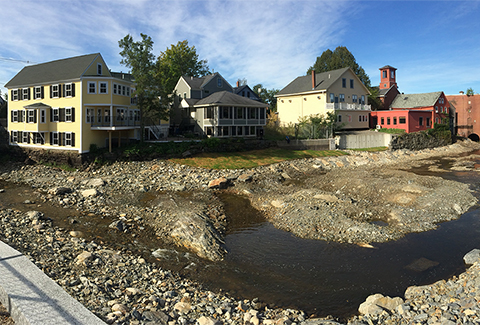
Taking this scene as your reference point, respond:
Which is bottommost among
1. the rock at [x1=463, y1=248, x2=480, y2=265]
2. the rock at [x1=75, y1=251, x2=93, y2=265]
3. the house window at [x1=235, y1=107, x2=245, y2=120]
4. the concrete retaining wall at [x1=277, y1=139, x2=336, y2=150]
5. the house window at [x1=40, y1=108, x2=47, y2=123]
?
the rock at [x1=463, y1=248, x2=480, y2=265]

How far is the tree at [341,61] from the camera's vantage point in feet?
244

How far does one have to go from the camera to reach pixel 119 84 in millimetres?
33812

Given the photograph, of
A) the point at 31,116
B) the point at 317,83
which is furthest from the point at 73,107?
the point at 317,83

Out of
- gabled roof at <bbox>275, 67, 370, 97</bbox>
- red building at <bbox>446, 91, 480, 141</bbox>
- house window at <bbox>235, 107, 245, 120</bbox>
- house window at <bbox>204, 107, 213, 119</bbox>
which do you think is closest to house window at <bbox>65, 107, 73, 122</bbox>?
house window at <bbox>204, 107, 213, 119</bbox>

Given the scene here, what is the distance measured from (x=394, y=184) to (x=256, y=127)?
21.6m

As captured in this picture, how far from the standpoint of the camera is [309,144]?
42.2m

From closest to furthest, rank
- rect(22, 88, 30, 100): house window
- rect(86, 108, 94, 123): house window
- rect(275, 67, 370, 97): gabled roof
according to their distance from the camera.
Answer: rect(86, 108, 94, 123): house window
rect(22, 88, 30, 100): house window
rect(275, 67, 370, 97): gabled roof

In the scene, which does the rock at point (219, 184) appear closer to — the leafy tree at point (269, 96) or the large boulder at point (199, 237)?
the large boulder at point (199, 237)

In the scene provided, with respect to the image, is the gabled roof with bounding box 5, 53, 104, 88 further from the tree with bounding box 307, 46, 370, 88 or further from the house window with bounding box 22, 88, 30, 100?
the tree with bounding box 307, 46, 370, 88

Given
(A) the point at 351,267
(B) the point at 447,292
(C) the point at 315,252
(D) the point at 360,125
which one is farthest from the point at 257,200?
(D) the point at 360,125

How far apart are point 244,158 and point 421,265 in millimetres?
22687

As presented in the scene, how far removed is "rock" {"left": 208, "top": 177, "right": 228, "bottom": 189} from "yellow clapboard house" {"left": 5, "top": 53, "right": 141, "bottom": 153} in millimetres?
12317

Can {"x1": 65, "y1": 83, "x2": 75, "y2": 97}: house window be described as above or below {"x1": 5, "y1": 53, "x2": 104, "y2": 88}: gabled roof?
below

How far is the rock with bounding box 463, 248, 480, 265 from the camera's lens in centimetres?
1395
